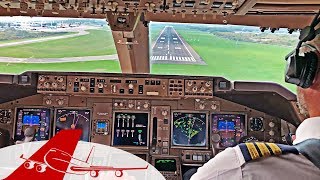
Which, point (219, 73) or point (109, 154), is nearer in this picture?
point (109, 154)

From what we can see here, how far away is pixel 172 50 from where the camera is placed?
4.24 metres

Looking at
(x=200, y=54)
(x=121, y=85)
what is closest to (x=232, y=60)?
(x=200, y=54)

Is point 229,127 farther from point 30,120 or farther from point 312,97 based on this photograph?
point 312,97

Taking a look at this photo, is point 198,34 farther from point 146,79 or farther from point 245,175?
point 245,175

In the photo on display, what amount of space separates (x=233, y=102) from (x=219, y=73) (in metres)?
0.33

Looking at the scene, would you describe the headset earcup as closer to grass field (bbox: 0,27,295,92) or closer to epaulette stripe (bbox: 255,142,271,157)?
epaulette stripe (bbox: 255,142,271,157)

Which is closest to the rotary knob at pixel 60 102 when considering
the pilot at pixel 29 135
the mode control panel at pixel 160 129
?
the pilot at pixel 29 135

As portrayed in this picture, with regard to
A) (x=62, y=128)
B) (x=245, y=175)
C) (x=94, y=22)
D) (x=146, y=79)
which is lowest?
(x=62, y=128)

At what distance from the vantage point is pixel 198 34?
3945mm

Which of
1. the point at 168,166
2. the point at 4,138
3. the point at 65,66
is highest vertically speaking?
the point at 65,66

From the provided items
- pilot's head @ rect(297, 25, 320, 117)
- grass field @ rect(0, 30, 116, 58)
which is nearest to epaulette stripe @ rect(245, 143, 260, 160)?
pilot's head @ rect(297, 25, 320, 117)

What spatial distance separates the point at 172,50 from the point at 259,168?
3.41m

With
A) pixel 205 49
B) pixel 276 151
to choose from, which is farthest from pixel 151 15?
pixel 276 151

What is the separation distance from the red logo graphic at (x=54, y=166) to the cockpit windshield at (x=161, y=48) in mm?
1326
